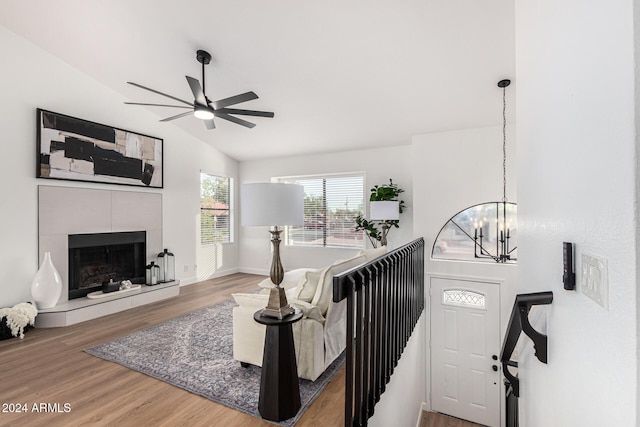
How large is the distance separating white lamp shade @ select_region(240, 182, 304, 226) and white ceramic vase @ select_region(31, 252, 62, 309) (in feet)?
10.8

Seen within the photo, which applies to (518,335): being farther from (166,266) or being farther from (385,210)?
(166,266)

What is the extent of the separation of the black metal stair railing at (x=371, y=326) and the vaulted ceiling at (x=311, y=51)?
→ 1.89 metres

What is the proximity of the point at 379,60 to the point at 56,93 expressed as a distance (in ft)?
13.7

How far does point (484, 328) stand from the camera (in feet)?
12.1

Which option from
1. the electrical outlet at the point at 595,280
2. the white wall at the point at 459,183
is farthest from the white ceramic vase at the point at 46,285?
the electrical outlet at the point at 595,280

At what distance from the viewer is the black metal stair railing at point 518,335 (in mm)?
1121

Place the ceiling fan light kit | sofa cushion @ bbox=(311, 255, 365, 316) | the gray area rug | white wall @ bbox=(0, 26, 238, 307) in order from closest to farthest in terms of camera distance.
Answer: the gray area rug → sofa cushion @ bbox=(311, 255, 365, 316) → the ceiling fan light kit → white wall @ bbox=(0, 26, 238, 307)

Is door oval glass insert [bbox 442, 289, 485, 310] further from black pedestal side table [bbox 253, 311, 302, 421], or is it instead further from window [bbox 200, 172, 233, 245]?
window [bbox 200, 172, 233, 245]

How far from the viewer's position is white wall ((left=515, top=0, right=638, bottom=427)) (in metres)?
0.60

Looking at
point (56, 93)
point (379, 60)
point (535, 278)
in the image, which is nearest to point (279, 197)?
point (535, 278)

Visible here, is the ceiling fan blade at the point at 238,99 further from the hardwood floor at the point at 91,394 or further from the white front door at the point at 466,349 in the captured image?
the white front door at the point at 466,349

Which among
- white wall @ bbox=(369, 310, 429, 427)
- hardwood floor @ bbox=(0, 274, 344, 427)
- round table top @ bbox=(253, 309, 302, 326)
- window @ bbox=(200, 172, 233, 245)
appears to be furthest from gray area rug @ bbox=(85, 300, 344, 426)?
window @ bbox=(200, 172, 233, 245)

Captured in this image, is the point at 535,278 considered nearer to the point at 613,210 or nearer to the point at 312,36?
the point at 613,210

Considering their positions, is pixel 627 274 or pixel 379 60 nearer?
pixel 627 274
